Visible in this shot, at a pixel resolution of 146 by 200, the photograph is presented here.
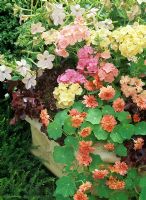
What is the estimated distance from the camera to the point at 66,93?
103 inches

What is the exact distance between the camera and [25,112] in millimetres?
2916

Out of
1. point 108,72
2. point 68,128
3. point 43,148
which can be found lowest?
point 43,148

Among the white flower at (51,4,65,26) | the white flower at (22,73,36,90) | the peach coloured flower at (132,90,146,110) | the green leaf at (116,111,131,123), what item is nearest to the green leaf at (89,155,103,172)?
the green leaf at (116,111,131,123)

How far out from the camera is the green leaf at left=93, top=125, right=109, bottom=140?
2.47m

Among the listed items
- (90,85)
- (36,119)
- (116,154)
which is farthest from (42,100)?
(116,154)

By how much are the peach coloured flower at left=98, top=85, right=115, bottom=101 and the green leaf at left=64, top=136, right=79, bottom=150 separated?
0.24 meters

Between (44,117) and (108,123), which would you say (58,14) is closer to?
(44,117)

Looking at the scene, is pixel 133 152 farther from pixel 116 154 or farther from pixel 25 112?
pixel 25 112

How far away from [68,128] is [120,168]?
0.31 metres

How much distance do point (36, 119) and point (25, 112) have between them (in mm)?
77

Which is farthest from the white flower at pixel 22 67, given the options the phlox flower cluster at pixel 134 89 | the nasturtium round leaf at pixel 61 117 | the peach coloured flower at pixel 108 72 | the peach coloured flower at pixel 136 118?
the peach coloured flower at pixel 136 118

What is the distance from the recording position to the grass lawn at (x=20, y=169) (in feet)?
9.80

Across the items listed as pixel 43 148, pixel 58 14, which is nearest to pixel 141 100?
pixel 58 14

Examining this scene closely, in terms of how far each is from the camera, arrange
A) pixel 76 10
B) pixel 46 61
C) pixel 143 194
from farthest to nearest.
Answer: pixel 76 10 → pixel 46 61 → pixel 143 194
